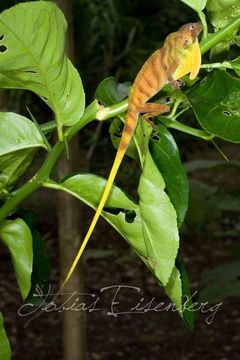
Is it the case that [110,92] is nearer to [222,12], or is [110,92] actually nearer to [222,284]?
[222,12]

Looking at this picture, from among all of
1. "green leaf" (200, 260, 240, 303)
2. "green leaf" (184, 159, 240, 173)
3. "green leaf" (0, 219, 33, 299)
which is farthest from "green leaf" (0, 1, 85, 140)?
"green leaf" (184, 159, 240, 173)

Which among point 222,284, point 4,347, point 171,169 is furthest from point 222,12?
point 222,284

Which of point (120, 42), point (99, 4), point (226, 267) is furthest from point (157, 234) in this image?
point (120, 42)

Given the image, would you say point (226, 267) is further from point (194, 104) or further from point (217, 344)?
point (194, 104)

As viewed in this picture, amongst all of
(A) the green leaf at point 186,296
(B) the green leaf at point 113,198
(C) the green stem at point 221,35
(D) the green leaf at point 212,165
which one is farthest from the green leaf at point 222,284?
(C) the green stem at point 221,35

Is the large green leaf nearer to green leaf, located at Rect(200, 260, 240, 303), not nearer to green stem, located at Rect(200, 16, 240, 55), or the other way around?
green stem, located at Rect(200, 16, 240, 55)

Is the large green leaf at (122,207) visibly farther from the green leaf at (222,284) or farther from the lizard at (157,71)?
the green leaf at (222,284)
